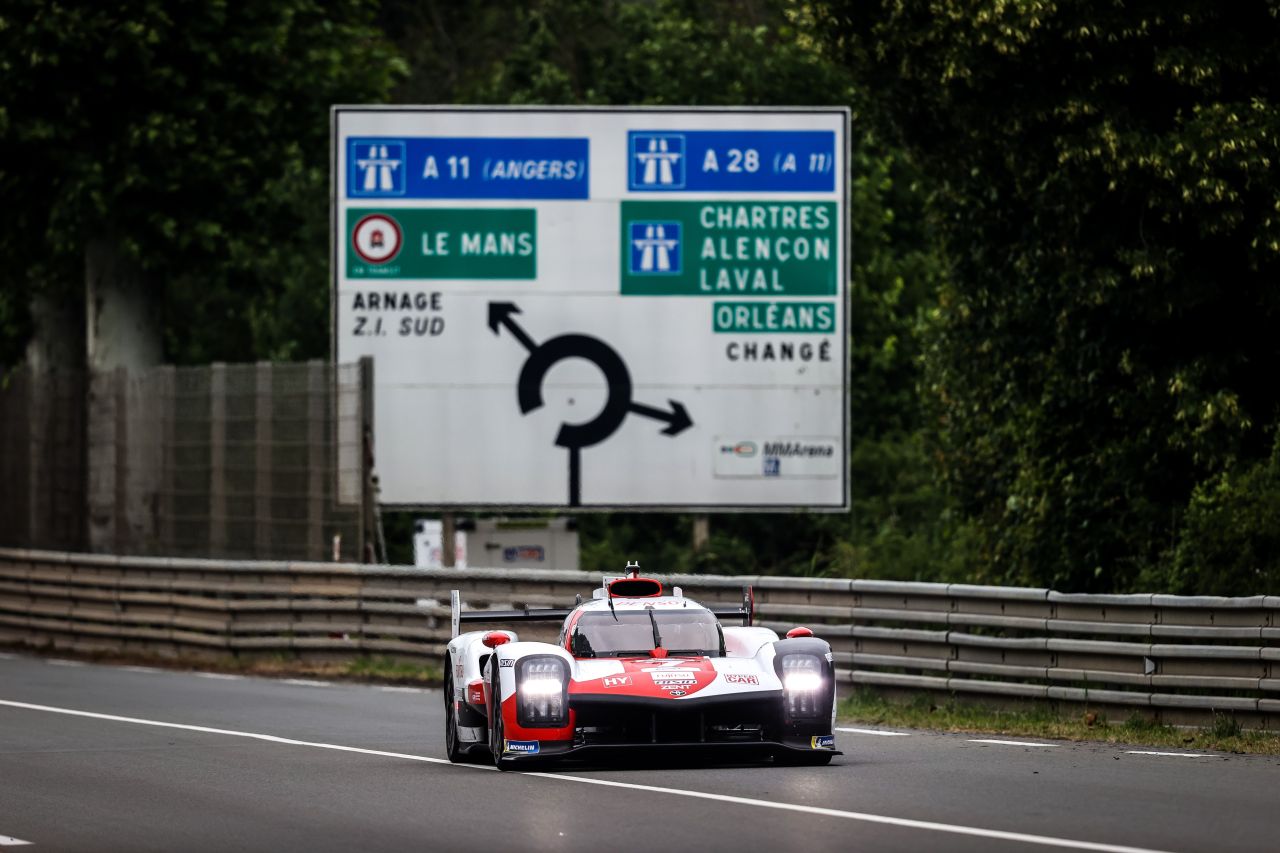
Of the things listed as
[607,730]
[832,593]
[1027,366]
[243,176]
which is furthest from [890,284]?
[607,730]

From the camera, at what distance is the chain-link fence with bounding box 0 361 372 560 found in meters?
27.2

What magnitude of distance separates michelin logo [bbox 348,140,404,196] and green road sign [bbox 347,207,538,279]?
278 mm

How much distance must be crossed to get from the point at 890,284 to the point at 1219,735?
1117 inches

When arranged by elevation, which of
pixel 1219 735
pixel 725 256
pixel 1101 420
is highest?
pixel 725 256

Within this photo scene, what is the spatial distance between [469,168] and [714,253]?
9.79ft

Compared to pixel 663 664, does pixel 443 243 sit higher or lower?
higher

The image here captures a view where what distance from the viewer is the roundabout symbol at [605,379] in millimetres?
28250

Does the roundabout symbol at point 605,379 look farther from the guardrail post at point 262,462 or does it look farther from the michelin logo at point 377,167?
the guardrail post at point 262,462

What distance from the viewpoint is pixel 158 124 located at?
112 feet

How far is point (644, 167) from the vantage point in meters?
28.3

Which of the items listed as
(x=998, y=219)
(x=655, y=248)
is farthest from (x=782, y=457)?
(x=998, y=219)

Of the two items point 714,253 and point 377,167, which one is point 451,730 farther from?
point 377,167

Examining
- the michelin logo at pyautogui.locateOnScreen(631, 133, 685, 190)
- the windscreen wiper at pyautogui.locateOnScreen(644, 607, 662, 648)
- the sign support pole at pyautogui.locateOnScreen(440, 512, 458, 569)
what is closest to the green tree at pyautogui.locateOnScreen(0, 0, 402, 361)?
the sign support pole at pyautogui.locateOnScreen(440, 512, 458, 569)

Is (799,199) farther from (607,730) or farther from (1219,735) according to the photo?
(607,730)
